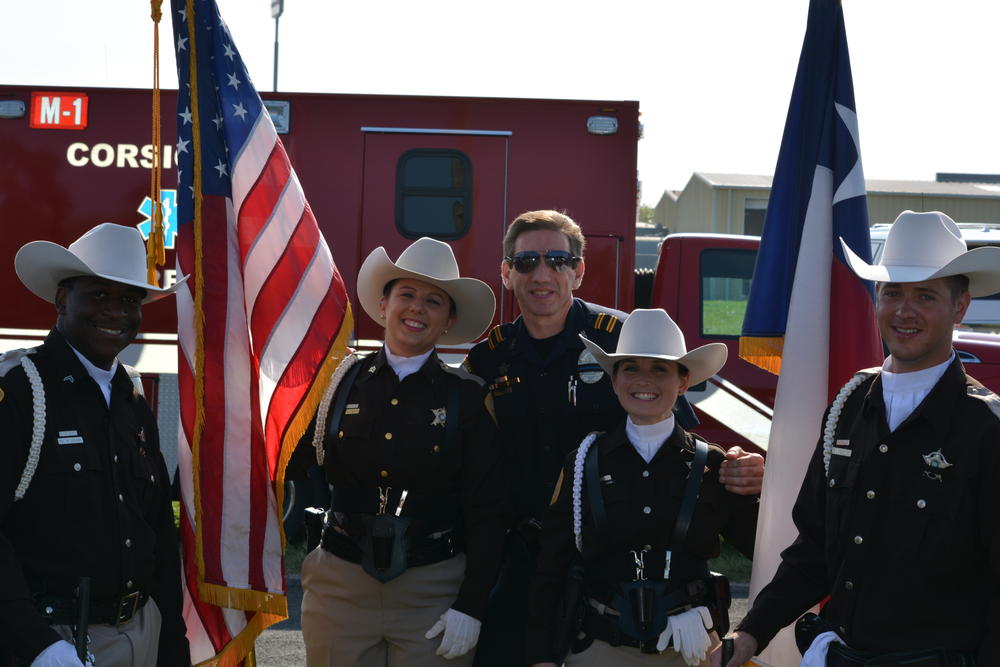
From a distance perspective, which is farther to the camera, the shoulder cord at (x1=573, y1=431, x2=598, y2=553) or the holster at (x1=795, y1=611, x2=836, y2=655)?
the shoulder cord at (x1=573, y1=431, x2=598, y2=553)

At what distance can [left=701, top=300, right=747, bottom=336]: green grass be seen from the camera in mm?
7488

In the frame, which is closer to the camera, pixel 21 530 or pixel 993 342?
pixel 21 530

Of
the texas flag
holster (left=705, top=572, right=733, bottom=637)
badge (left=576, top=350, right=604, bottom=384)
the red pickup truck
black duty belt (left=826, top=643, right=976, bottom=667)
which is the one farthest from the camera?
the red pickup truck

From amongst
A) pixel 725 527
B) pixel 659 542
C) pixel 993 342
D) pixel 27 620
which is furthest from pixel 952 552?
pixel 993 342

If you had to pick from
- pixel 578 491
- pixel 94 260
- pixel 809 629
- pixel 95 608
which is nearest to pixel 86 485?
pixel 95 608

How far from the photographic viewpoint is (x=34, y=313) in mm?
7301

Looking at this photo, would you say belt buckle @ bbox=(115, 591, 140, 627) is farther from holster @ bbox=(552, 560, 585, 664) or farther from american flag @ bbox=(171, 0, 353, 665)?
holster @ bbox=(552, 560, 585, 664)

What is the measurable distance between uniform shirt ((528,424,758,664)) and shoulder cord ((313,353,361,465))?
86cm

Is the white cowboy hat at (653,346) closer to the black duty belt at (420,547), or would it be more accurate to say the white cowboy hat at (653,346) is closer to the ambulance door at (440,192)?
the black duty belt at (420,547)

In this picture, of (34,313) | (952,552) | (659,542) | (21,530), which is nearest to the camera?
(952,552)

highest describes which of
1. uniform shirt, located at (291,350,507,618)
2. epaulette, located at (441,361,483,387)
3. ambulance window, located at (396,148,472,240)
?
ambulance window, located at (396,148,472,240)

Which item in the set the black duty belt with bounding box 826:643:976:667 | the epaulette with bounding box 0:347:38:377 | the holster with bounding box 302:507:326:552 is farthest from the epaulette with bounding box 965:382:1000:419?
the epaulette with bounding box 0:347:38:377

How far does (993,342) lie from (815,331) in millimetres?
4532

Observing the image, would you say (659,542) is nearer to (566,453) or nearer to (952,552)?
(566,453)
